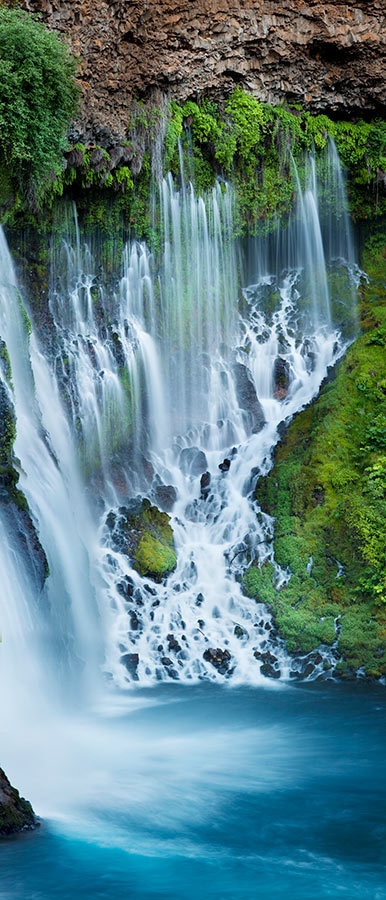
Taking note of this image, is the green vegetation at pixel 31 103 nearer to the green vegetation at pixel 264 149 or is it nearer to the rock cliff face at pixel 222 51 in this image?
the rock cliff face at pixel 222 51

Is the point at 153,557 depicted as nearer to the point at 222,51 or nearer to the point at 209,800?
the point at 209,800

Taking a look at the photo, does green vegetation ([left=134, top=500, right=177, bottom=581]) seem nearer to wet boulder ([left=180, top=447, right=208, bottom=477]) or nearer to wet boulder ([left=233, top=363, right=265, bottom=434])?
wet boulder ([left=180, top=447, right=208, bottom=477])

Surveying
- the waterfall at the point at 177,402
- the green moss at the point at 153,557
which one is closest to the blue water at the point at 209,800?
the waterfall at the point at 177,402

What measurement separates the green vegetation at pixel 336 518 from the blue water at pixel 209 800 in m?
1.54

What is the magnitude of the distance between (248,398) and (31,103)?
26.0 feet

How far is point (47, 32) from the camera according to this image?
1603cm

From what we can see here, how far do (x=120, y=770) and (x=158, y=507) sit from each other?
7736 millimetres

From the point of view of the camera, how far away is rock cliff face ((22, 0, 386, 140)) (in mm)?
17719

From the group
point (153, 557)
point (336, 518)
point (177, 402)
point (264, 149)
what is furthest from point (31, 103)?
point (336, 518)

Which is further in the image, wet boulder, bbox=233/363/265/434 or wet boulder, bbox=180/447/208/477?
wet boulder, bbox=233/363/265/434

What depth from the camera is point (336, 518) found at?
642 inches

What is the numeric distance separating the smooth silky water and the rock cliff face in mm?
1851

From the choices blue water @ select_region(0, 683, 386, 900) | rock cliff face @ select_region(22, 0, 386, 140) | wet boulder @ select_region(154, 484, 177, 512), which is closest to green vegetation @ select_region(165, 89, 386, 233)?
rock cliff face @ select_region(22, 0, 386, 140)

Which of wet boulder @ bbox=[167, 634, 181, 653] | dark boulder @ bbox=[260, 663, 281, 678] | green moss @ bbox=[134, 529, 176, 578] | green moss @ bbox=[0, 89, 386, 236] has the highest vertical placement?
green moss @ bbox=[0, 89, 386, 236]
